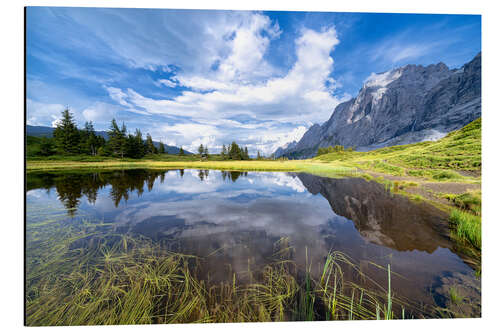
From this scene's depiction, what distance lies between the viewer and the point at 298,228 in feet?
20.7

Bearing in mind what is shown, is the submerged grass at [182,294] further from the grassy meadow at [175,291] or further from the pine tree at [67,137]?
the pine tree at [67,137]

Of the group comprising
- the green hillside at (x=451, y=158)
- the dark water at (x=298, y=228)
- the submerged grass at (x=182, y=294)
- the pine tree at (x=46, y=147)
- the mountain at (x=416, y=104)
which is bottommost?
the submerged grass at (x=182, y=294)

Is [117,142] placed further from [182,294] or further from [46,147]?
[182,294]

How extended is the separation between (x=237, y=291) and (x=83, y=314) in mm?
3140

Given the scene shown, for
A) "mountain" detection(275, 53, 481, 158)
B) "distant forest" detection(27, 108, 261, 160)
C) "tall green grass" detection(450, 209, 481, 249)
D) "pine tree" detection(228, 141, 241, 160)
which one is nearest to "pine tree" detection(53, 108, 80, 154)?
"distant forest" detection(27, 108, 261, 160)

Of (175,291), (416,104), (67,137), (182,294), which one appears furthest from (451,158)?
(416,104)

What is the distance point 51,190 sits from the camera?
11016 mm

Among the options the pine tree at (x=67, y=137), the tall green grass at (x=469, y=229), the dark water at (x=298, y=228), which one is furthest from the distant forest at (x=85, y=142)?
the tall green grass at (x=469, y=229)

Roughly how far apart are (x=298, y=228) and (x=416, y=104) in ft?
776

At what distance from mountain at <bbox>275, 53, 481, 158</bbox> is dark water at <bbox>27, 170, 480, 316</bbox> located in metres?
167

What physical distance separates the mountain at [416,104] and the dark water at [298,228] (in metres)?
167

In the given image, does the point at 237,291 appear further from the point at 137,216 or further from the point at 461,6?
the point at 461,6

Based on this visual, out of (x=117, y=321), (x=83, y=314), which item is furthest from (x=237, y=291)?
(x=83, y=314)

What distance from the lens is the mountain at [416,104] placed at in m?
121
